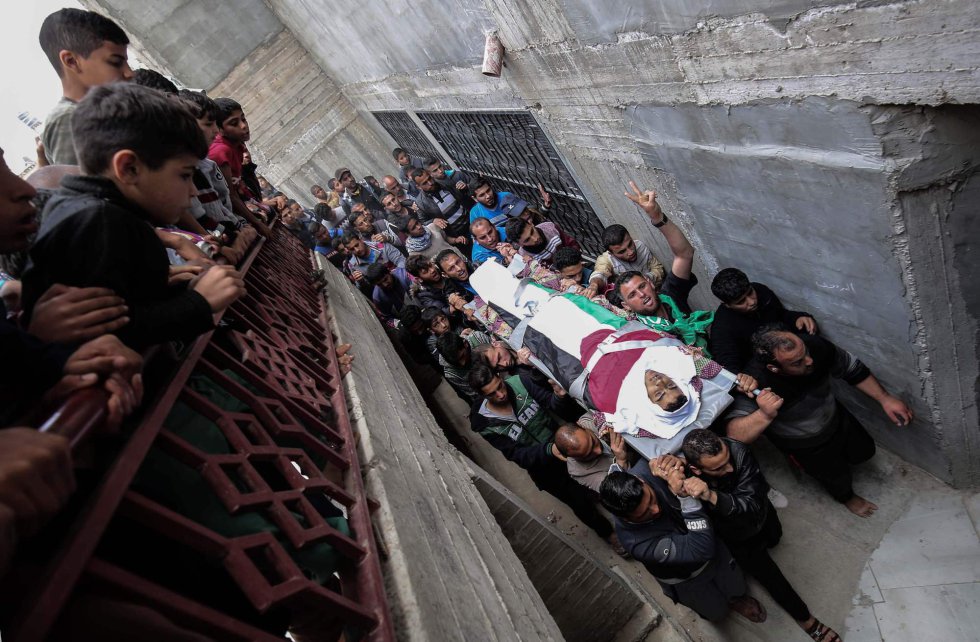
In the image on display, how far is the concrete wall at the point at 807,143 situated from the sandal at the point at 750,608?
1.43m

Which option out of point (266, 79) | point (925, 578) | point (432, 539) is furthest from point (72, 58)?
point (266, 79)

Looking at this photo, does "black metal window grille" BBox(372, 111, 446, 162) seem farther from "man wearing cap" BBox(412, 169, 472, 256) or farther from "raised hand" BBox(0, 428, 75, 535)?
"raised hand" BBox(0, 428, 75, 535)

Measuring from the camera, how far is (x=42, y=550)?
1.04 m

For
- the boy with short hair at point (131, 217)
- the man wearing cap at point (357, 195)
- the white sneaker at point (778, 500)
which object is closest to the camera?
the boy with short hair at point (131, 217)

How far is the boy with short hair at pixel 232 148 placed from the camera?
4168 mm

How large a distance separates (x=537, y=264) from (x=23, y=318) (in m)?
3.93

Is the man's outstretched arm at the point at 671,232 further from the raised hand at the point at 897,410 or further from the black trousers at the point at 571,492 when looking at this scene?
the black trousers at the point at 571,492

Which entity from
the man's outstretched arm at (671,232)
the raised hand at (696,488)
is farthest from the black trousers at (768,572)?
the man's outstretched arm at (671,232)

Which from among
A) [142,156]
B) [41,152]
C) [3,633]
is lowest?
[3,633]

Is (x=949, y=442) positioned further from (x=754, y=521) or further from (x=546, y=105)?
(x=546, y=105)

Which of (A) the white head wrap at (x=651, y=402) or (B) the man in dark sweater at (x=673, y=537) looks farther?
(A) the white head wrap at (x=651, y=402)

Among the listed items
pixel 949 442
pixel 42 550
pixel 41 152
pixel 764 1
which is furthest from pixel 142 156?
→ pixel 949 442

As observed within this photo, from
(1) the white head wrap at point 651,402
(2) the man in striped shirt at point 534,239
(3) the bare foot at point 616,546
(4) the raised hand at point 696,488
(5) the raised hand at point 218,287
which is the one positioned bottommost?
(3) the bare foot at point 616,546

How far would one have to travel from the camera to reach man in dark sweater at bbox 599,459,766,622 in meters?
2.78
